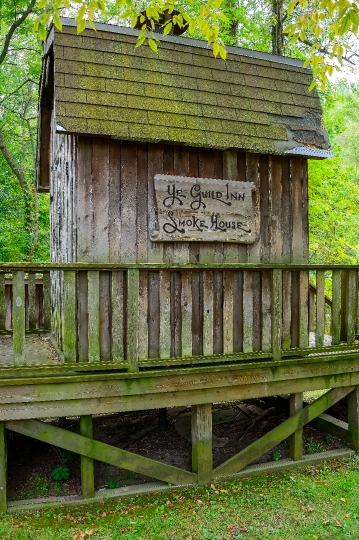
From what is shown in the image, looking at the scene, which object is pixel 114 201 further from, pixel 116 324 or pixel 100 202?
pixel 116 324

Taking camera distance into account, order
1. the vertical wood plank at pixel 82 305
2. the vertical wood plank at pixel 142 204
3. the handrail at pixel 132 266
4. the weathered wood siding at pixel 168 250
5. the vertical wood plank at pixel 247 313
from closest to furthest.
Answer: the handrail at pixel 132 266, the vertical wood plank at pixel 82 305, the weathered wood siding at pixel 168 250, the vertical wood plank at pixel 247 313, the vertical wood plank at pixel 142 204

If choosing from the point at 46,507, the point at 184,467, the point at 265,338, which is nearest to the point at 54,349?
the point at 46,507

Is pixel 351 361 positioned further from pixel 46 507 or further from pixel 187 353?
pixel 46 507

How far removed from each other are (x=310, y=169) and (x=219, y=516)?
31.1 ft

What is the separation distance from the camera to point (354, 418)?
6176 mm

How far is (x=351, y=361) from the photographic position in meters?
5.95

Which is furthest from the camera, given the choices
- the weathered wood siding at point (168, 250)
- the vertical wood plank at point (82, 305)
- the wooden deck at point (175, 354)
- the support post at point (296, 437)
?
the support post at point (296, 437)

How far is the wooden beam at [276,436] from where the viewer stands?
213 inches

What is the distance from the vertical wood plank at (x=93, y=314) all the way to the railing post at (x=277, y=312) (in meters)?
2.07

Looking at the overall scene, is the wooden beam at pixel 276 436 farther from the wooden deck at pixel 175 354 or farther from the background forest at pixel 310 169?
the background forest at pixel 310 169

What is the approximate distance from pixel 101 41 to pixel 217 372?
422 cm

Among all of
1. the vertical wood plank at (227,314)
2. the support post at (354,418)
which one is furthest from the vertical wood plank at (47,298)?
the support post at (354,418)

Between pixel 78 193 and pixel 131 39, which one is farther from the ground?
pixel 131 39

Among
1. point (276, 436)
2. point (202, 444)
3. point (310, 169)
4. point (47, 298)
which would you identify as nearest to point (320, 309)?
point (276, 436)
